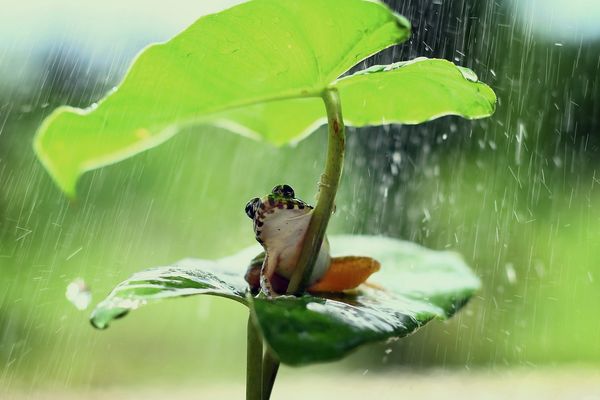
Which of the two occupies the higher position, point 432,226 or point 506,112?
point 506,112

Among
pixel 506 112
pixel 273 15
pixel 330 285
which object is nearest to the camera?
pixel 273 15

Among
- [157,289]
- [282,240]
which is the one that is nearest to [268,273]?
[282,240]

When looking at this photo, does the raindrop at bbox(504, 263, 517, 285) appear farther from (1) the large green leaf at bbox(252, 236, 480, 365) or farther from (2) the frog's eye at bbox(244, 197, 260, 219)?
(2) the frog's eye at bbox(244, 197, 260, 219)

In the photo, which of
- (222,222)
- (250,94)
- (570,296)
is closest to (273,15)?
(250,94)

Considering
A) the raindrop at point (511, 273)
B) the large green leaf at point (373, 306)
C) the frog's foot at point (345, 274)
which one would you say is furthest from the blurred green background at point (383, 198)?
the frog's foot at point (345, 274)

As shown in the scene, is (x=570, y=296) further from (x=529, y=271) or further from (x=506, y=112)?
(x=506, y=112)
